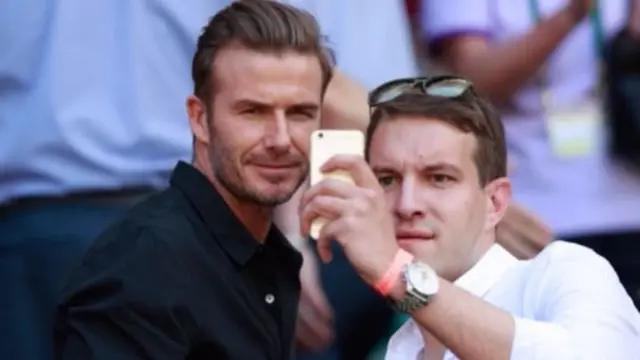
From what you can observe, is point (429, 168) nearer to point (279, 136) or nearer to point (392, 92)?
point (392, 92)

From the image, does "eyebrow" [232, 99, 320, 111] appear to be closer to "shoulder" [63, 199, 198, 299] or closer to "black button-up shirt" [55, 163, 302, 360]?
"black button-up shirt" [55, 163, 302, 360]

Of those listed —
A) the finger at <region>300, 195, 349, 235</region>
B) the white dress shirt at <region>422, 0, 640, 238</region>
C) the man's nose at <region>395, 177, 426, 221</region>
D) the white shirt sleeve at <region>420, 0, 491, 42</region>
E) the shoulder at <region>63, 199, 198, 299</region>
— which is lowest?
the white dress shirt at <region>422, 0, 640, 238</region>

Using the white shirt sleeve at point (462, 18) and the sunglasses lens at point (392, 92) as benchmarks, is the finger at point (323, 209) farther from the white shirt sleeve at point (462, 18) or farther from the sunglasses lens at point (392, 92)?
the white shirt sleeve at point (462, 18)

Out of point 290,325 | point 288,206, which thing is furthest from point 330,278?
point 290,325

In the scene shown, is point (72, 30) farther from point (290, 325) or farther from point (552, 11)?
point (552, 11)

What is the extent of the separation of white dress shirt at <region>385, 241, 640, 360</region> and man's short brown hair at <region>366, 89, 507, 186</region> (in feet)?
0.60

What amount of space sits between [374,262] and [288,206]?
141 cm

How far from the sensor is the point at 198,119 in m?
3.61

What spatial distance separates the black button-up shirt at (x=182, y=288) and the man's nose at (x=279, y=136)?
0.57 ft

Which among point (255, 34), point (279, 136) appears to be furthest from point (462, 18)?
point (279, 136)

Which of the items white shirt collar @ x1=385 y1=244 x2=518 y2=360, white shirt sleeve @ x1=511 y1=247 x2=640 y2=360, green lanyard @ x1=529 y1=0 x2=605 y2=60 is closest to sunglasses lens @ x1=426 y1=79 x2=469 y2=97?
white shirt collar @ x1=385 y1=244 x2=518 y2=360

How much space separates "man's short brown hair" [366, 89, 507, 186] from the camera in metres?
3.30

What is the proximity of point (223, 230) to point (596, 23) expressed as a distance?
1.54 m

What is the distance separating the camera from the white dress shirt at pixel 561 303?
9.05 ft
